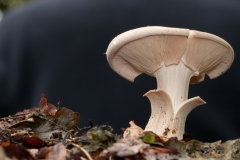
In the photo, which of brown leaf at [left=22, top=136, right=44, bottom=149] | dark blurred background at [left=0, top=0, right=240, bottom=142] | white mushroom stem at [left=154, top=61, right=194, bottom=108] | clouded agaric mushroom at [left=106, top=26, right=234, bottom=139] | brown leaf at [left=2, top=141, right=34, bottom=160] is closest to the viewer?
brown leaf at [left=2, top=141, right=34, bottom=160]

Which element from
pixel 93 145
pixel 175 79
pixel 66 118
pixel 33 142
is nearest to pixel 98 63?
pixel 175 79

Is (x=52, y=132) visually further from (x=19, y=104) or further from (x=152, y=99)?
(x=19, y=104)

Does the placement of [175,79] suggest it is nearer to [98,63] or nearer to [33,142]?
[33,142]

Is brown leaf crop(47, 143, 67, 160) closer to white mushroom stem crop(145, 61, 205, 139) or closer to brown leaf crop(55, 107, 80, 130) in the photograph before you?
brown leaf crop(55, 107, 80, 130)

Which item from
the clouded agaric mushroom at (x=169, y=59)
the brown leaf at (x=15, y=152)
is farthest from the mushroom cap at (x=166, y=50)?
the brown leaf at (x=15, y=152)

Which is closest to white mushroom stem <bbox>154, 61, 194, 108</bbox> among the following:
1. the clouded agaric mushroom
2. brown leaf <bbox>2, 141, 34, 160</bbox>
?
the clouded agaric mushroom

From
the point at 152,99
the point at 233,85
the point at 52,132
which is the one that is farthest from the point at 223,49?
the point at 233,85

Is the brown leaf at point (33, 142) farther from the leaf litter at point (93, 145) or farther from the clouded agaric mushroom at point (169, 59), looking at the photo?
the clouded agaric mushroom at point (169, 59)
